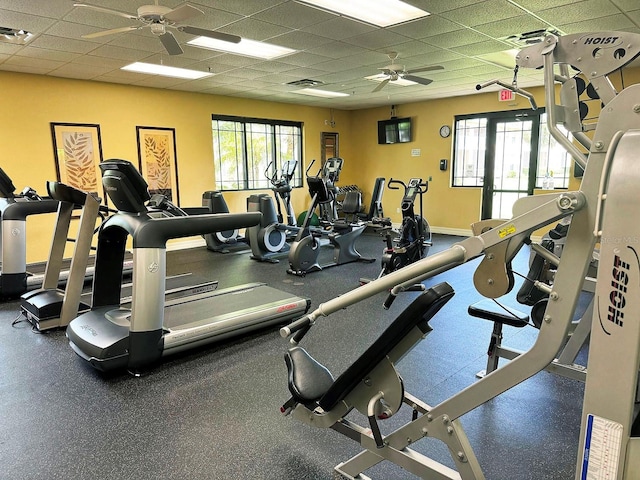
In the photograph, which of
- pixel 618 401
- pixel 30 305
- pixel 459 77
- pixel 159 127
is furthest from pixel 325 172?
pixel 618 401

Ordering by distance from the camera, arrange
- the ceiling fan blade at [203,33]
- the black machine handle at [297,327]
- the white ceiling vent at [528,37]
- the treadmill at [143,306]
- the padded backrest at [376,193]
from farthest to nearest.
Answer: the padded backrest at [376,193] < the white ceiling vent at [528,37] < the ceiling fan blade at [203,33] < the treadmill at [143,306] < the black machine handle at [297,327]

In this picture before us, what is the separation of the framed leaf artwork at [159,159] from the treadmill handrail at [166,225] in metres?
4.29

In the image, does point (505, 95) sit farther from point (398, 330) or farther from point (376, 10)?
point (398, 330)

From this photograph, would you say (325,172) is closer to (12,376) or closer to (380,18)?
(380,18)

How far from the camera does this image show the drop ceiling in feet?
11.9

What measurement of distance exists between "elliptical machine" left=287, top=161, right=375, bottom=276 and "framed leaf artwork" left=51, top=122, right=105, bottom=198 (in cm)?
327

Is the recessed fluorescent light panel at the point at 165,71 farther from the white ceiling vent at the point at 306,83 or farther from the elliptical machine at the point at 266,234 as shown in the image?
the elliptical machine at the point at 266,234

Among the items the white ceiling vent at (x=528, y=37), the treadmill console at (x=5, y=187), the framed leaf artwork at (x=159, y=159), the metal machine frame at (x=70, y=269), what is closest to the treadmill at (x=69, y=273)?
the metal machine frame at (x=70, y=269)

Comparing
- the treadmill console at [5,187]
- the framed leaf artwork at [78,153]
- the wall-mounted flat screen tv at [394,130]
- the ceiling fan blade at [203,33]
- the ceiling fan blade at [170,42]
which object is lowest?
the treadmill console at [5,187]

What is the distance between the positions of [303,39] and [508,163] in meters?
5.22

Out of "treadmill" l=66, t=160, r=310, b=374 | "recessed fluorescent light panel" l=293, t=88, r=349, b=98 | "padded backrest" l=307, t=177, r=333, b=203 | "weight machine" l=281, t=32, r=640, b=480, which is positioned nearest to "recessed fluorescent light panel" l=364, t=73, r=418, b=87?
"recessed fluorescent light panel" l=293, t=88, r=349, b=98

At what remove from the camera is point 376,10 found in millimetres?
3816

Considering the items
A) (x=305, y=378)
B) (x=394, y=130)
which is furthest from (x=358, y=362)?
(x=394, y=130)

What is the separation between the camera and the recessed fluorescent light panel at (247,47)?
15.0 feet
